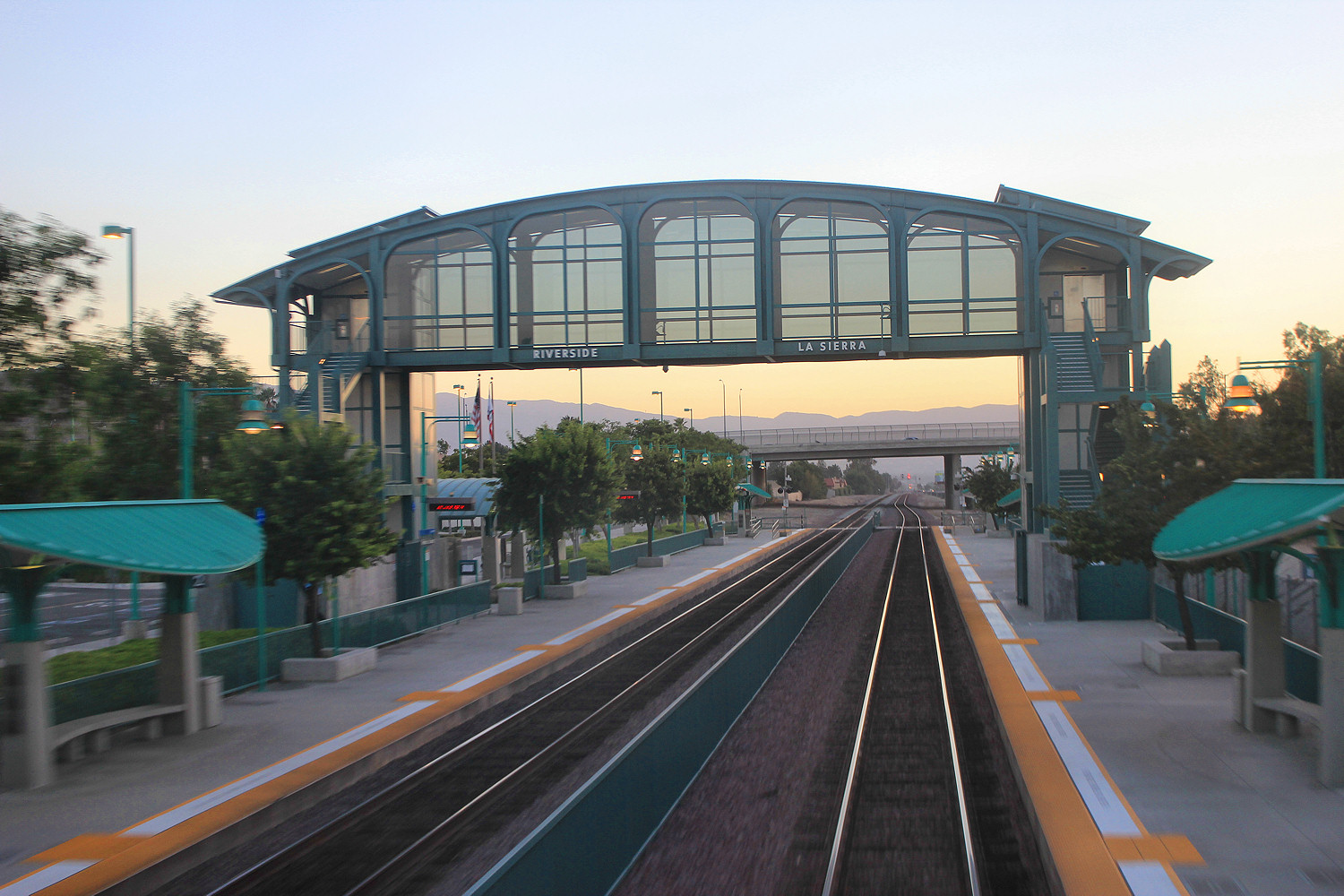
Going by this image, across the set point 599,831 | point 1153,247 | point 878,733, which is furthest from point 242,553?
point 1153,247

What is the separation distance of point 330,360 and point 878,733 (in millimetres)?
21669

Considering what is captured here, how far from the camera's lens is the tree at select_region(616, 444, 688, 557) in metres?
47.3

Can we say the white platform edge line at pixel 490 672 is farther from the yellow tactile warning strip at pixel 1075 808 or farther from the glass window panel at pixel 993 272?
the glass window panel at pixel 993 272

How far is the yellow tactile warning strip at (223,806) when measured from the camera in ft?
28.5

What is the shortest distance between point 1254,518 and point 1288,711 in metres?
2.72

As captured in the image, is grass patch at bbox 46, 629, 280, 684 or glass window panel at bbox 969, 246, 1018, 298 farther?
glass window panel at bbox 969, 246, 1018, 298

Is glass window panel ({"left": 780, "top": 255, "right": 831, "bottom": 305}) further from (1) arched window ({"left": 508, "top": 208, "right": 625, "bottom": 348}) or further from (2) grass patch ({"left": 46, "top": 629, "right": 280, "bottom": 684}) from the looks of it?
(2) grass patch ({"left": 46, "top": 629, "right": 280, "bottom": 684})

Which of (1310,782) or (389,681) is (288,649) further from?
(1310,782)

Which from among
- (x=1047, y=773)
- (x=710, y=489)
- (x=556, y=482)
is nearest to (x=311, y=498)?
(x=556, y=482)

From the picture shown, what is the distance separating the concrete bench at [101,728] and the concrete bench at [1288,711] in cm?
1483

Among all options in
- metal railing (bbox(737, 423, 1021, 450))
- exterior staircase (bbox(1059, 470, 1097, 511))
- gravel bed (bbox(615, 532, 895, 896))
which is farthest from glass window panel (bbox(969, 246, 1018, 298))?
metal railing (bbox(737, 423, 1021, 450))

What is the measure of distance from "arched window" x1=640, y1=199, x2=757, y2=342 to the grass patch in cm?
1448

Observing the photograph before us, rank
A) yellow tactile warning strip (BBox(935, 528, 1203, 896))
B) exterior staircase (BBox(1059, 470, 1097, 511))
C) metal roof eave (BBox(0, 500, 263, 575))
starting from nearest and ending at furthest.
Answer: yellow tactile warning strip (BBox(935, 528, 1203, 896))
metal roof eave (BBox(0, 500, 263, 575))
exterior staircase (BBox(1059, 470, 1097, 511))

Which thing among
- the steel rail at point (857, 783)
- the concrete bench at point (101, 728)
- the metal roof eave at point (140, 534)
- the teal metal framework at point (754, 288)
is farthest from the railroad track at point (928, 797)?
the teal metal framework at point (754, 288)
